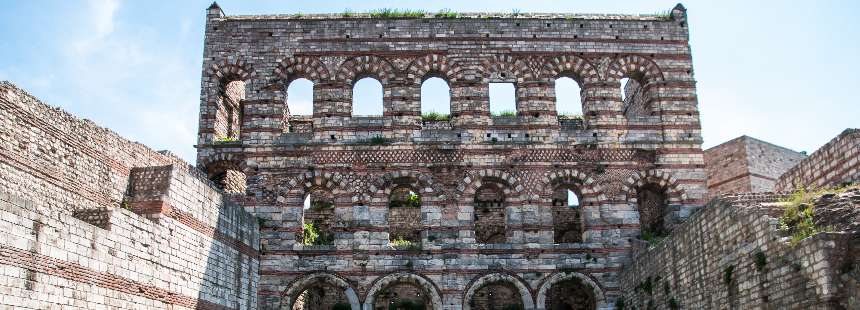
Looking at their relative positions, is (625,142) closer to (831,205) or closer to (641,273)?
(641,273)

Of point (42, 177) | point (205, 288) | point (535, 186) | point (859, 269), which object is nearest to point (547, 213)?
point (535, 186)

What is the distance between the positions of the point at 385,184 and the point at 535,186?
3906 mm

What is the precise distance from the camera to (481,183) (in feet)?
69.8

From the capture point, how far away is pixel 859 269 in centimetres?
1112


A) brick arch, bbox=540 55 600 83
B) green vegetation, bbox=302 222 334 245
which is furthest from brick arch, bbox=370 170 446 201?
brick arch, bbox=540 55 600 83

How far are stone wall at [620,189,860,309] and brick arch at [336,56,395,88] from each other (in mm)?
8488

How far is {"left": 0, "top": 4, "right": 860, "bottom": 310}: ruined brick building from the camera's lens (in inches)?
698

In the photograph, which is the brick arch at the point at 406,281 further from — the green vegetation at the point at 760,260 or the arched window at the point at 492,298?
the green vegetation at the point at 760,260

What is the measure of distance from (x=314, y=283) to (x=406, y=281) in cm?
230

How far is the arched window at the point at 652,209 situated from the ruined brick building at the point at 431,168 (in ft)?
0.29

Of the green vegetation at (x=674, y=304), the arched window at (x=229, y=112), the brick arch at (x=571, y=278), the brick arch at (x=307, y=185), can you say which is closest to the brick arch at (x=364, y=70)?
the brick arch at (x=307, y=185)

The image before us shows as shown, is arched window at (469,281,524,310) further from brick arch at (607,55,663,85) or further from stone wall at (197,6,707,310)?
brick arch at (607,55,663,85)

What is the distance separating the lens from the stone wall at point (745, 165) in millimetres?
27438

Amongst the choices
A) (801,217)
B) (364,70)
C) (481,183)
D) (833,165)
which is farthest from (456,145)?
(801,217)
